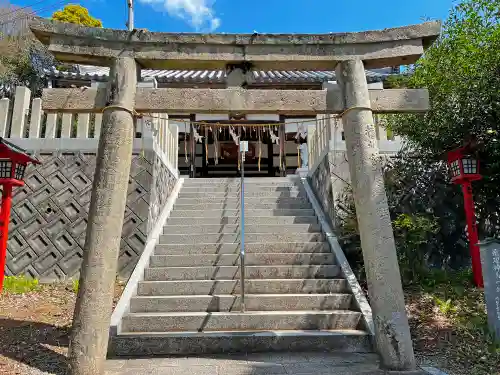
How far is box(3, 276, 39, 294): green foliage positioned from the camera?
19.3 feet

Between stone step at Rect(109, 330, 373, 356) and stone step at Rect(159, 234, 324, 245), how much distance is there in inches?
92.9

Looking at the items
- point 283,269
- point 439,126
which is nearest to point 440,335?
point 283,269

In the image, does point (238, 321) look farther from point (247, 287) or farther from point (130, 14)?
point (130, 14)

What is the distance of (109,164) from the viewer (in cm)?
404

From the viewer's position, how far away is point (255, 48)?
14.9 feet

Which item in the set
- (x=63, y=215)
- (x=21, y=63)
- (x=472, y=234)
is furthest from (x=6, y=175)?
(x=21, y=63)

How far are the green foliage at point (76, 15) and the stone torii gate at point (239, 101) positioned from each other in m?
19.7

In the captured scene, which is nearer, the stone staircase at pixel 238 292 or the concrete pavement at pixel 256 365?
the concrete pavement at pixel 256 365

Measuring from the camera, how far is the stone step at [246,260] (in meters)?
6.07

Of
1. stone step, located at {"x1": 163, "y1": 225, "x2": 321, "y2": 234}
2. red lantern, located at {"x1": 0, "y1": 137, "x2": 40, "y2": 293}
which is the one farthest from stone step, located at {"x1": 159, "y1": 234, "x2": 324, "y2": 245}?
red lantern, located at {"x1": 0, "y1": 137, "x2": 40, "y2": 293}

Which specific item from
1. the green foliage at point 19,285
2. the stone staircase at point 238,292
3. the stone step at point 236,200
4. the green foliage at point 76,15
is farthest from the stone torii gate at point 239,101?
the green foliage at point 76,15

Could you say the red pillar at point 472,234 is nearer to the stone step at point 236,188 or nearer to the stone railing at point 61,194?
the stone step at point 236,188

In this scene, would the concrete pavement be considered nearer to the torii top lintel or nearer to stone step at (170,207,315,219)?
the torii top lintel

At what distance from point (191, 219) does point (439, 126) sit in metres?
4.73
